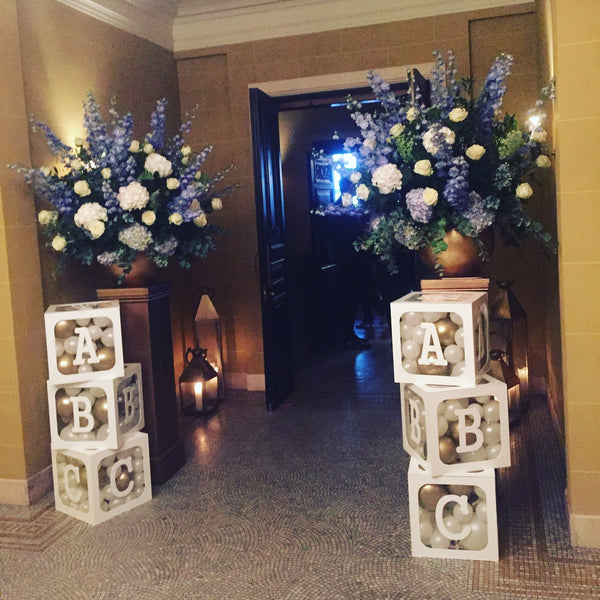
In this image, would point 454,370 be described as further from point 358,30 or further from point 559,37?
point 358,30

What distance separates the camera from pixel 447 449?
3000 mm

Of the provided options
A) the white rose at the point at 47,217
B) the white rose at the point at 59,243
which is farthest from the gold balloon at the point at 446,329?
the white rose at the point at 47,217

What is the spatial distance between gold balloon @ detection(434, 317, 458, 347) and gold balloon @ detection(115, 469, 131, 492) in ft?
5.95

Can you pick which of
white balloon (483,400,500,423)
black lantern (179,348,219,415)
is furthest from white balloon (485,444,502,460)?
black lantern (179,348,219,415)

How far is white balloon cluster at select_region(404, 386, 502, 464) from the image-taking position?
2992 millimetres

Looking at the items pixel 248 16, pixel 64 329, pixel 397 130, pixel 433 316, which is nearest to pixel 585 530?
pixel 433 316

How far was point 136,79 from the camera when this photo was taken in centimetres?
517

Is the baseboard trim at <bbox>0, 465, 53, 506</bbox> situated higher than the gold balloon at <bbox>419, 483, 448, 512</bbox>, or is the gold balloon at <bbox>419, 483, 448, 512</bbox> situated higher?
the gold balloon at <bbox>419, 483, 448, 512</bbox>

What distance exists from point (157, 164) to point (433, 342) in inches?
68.2

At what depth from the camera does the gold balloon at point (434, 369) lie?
3.00 meters

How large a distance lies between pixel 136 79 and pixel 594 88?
3427mm

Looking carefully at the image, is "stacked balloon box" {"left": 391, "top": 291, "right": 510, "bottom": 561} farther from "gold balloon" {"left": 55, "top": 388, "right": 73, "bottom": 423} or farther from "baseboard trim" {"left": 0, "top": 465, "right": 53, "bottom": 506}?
"baseboard trim" {"left": 0, "top": 465, "right": 53, "bottom": 506}

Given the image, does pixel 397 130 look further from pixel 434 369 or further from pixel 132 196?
pixel 132 196

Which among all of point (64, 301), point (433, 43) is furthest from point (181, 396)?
point (433, 43)
